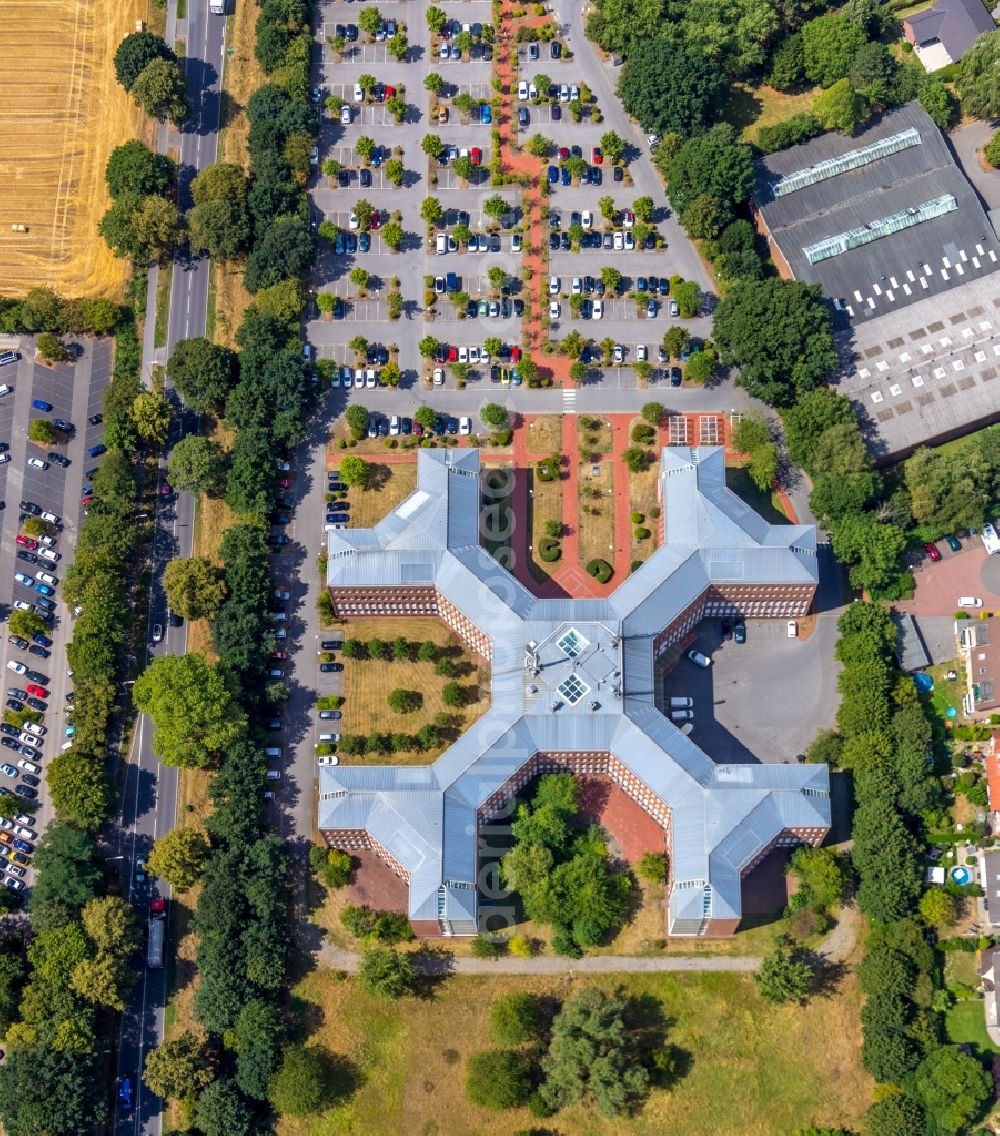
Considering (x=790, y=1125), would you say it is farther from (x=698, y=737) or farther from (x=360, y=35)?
(x=360, y=35)

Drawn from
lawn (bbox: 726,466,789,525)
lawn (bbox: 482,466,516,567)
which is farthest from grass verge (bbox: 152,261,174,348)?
lawn (bbox: 726,466,789,525)

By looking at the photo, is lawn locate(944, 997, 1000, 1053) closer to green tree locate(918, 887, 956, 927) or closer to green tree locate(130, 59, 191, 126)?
green tree locate(918, 887, 956, 927)

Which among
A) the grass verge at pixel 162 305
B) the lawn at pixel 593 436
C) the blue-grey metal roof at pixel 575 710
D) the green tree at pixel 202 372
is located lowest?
the blue-grey metal roof at pixel 575 710

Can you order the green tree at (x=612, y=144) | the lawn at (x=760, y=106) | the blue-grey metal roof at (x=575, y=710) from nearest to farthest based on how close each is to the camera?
the blue-grey metal roof at (x=575, y=710) → the green tree at (x=612, y=144) → the lawn at (x=760, y=106)

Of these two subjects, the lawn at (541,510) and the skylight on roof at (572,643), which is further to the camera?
the lawn at (541,510)

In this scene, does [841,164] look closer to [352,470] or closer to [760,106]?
[760,106]

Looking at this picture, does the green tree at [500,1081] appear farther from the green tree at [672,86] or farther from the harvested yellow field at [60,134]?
the green tree at [672,86]

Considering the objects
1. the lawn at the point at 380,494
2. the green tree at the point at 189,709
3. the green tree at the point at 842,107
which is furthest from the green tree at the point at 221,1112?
the green tree at the point at 842,107

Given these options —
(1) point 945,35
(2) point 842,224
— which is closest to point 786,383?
(2) point 842,224
